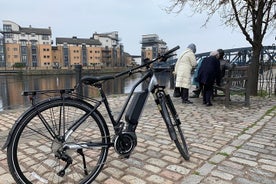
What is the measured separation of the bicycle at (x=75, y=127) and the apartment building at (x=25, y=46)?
8468cm

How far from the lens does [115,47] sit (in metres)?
102

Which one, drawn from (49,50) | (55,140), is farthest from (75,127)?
(49,50)

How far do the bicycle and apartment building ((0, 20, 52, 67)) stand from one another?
84678 mm

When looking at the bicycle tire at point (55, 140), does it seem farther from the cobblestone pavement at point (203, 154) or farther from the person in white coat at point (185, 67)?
the person in white coat at point (185, 67)

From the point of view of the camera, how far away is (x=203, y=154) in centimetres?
315

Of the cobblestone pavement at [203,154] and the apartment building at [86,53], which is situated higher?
the apartment building at [86,53]

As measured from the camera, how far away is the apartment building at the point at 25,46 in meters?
82.2

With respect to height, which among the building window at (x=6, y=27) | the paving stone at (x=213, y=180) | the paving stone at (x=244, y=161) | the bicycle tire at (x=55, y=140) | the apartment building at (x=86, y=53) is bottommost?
the paving stone at (x=213, y=180)

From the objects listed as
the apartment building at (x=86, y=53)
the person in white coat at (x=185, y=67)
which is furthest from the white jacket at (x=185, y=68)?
the apartment building at (x=86, y=53)

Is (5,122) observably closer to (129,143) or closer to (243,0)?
(129,143)

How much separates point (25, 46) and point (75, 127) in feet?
301

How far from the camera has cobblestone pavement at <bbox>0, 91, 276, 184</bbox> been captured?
Result: 2.53 m

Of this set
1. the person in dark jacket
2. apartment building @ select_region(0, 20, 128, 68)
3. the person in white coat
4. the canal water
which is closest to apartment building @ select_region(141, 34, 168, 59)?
the person in white coat

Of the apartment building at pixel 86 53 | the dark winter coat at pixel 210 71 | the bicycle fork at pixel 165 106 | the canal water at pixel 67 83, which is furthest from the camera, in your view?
the apartment building at pixel 86 53
